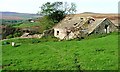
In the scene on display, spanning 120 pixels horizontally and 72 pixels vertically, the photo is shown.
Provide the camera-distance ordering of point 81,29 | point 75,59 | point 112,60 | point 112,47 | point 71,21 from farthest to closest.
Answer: point 71,21, point 81,29, point 112,47, point 75,59, point 112,60

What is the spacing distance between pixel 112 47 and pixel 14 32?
46.3m

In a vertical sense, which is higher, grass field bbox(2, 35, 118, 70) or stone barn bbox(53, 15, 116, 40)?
stone barn bbox(53, 15, 116, 40)

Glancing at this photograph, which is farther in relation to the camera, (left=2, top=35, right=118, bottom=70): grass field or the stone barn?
the stone barn

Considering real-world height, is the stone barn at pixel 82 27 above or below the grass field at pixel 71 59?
above

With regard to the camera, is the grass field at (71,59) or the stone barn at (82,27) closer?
the grass field at (71,59)

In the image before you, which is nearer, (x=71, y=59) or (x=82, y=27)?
(x=71, y=59)

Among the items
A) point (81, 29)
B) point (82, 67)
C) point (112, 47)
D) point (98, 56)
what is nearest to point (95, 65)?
point (82, 67)

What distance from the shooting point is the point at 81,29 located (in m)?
50.8

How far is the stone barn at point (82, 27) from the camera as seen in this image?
161ft

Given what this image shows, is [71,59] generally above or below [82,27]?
below

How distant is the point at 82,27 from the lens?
52031 mm

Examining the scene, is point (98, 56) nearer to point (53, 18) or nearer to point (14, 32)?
point (53, 18)

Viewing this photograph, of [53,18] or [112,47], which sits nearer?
[112,47]

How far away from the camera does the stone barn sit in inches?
1934
